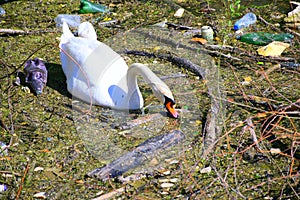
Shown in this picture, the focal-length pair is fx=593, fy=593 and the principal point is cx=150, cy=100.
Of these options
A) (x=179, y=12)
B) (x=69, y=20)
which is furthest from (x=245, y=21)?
(x=69, y=20)

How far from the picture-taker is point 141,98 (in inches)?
168

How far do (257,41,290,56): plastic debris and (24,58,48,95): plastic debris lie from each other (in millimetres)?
1793

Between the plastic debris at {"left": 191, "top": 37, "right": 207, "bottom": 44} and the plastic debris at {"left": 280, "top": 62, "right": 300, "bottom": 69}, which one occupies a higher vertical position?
the plastic debris at {"left": 191, "top": 37, "right": 207, "bottom": 44}

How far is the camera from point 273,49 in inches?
194

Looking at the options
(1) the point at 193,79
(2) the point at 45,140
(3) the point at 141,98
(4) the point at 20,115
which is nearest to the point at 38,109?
(4) the point at 20,115

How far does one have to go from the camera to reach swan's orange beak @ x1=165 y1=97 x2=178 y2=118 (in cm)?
387

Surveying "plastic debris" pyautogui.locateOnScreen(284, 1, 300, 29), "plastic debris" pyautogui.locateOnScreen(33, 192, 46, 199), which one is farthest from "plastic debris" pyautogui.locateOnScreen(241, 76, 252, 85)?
"plastic debris" pyautogui.locateOnScreen(33, 192, 46, 199)

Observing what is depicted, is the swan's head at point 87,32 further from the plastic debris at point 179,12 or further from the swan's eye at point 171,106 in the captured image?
the plastic debris at point 179,12

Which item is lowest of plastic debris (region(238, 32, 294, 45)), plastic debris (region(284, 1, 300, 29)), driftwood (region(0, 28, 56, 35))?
driftwood (region(0, 28, 56, 35))

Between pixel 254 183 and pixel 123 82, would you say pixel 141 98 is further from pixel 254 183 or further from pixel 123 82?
pixel 254 183

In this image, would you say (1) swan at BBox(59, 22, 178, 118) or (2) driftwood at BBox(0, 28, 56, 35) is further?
(2) driftwood at BBox(0, 28, 56, 35)

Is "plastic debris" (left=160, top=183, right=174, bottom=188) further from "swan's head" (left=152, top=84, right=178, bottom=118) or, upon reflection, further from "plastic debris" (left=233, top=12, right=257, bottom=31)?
"plastic debris" (left=233, top=12, right=257, bottom=31)

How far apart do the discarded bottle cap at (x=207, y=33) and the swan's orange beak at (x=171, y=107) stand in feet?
4.48

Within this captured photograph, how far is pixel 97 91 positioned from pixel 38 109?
49 cm
